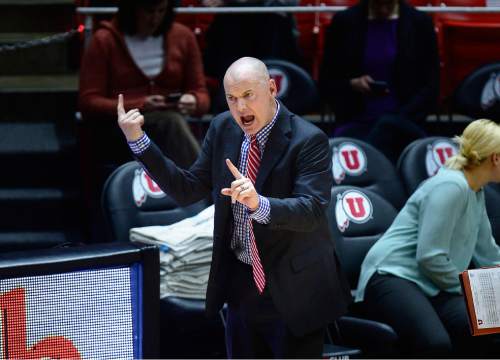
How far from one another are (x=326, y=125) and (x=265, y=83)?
3.66m

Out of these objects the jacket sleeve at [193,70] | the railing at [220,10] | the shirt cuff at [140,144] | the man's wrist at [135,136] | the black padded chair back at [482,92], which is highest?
the railing at [220,10]

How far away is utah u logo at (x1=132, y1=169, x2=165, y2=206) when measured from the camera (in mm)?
5086

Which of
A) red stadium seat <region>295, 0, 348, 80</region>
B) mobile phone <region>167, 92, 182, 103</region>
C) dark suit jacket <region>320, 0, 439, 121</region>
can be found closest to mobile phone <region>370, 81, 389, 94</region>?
Result: dark suit jacket <region>320, 0, 439, 121</region>

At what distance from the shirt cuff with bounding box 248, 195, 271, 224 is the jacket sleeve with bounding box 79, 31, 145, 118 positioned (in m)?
2.48

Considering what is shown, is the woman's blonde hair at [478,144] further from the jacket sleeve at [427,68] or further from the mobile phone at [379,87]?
the jacket sleeve at [427,68]

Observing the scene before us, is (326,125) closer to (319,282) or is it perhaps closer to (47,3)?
(47,3)

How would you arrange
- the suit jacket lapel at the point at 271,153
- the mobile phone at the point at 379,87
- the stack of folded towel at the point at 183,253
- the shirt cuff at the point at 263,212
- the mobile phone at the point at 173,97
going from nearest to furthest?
1. the shirt cuff at the point at 263,212
2. the suit jacket lapel at the point at 271,153
3. the stack of folded towel at the point at 183,253
4. the mobile phone at the point at 173,97
5. the mobile phone at the point at 379,87

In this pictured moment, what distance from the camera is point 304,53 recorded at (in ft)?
24.3

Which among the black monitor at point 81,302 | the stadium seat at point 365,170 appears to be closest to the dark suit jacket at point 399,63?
the stadium seat at point 365,170

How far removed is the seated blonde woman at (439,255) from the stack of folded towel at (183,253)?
0.71 metres

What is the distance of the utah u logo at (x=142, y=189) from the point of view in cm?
509

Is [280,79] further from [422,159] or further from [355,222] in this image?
[355,222]

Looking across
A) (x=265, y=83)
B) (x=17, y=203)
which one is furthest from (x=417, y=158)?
(x=265, y=83)

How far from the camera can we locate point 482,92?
6531 mm
